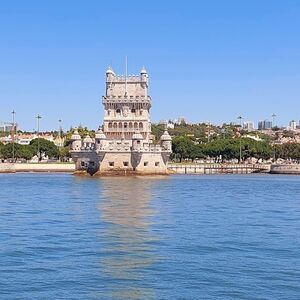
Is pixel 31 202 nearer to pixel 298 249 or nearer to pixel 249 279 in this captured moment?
pixel 298 249

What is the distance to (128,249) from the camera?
28156 mm

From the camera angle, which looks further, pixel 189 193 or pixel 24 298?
pixel 189 193

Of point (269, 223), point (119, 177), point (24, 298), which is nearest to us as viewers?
point (24, 298)

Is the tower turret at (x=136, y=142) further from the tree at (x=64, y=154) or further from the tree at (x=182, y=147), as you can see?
the tree at (x=64, y=154)

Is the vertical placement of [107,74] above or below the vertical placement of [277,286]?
above

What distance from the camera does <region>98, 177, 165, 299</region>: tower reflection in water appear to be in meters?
21.6

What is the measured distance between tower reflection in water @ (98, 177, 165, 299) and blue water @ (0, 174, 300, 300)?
0.11ft

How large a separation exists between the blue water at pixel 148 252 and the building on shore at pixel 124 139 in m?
49.2

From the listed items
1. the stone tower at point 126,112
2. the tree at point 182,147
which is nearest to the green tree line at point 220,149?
the tree at point 182,147

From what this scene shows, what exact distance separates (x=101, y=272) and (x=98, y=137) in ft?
246

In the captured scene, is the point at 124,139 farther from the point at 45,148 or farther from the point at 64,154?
the point at 45,148

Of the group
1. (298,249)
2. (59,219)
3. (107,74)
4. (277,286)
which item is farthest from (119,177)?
(277,286)

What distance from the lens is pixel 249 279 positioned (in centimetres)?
2283

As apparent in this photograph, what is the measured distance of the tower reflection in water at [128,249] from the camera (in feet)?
71.0
